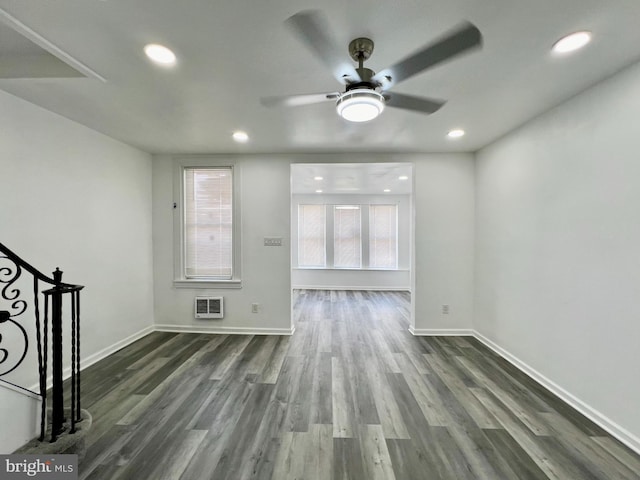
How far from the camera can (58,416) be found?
1555mm

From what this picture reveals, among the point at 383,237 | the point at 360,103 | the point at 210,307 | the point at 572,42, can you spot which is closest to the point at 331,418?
the point at 360,103

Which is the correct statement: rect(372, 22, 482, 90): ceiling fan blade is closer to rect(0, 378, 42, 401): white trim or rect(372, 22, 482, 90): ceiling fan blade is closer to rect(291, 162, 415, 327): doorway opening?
rect(0, 378, 42, 401): white trim

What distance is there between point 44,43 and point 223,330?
3344mm

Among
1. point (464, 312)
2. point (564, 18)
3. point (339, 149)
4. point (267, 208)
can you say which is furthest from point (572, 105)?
point (267, 208)

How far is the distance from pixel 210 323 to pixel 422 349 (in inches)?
114

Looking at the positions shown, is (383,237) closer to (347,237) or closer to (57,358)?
(347,237)

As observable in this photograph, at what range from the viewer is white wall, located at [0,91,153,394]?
220 cm

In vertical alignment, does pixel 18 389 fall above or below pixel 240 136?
below

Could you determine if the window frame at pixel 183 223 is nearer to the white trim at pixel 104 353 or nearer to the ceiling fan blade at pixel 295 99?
the white trim at pixel 104 353

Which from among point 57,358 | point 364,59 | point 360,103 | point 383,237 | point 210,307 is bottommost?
point 210,307

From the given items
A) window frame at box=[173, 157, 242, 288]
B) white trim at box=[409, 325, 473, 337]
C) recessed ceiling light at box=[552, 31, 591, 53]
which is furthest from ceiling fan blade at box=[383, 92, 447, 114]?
white trim at box=[409, 325, 473, 337]

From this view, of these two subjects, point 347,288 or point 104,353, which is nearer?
point 104,353

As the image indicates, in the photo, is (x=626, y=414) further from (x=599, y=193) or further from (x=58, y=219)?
(x=58, y=219)

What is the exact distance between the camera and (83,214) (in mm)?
2777
